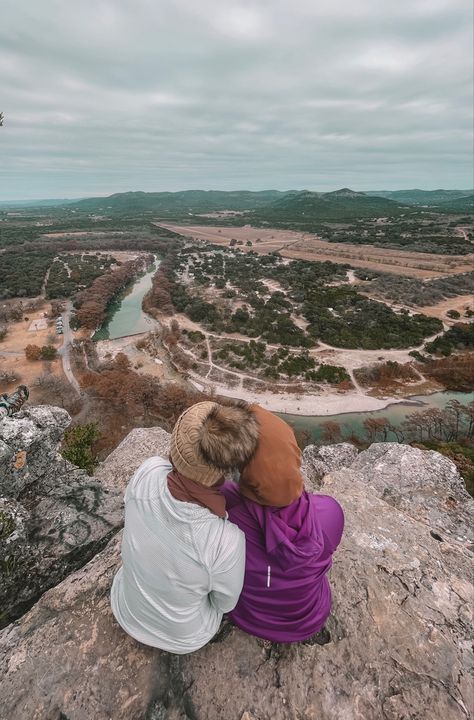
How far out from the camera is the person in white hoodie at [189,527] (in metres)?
2.46

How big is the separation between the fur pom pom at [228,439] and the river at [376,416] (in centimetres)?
2416

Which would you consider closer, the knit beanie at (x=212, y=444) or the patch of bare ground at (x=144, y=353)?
the knit beanie at (x=212, y=444)

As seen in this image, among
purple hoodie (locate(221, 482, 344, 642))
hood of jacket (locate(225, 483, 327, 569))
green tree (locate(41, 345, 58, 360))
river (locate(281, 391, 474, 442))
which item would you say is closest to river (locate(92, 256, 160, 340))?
green tree (locate(41, 345, 58, 360))

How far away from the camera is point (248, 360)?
37000mm

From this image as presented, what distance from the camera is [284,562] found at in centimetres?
291

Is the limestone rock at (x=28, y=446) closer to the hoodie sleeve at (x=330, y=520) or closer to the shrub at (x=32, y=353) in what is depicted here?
the hoodie sleeve at (x=330, y=520)

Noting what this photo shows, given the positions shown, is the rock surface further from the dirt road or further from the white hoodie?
the dirt road

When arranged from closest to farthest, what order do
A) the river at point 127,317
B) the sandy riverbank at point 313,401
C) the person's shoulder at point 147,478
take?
the person's shoulder at point 147,478 < the sandy riverbank at point 313,401 < the river at point 127,317

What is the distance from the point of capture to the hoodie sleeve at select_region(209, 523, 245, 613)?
8.91ft

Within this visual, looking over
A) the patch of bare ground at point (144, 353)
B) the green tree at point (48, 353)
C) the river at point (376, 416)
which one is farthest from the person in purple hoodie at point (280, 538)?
the green tree at point (48, 353)

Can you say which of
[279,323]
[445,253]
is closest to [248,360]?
[279,323]

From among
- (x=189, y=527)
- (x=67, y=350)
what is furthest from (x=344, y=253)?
(x=189, y=527)

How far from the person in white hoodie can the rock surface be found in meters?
3.47

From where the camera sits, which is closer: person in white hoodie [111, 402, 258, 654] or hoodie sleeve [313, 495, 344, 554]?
person in white hoodie [111, 402, 258, 654]
